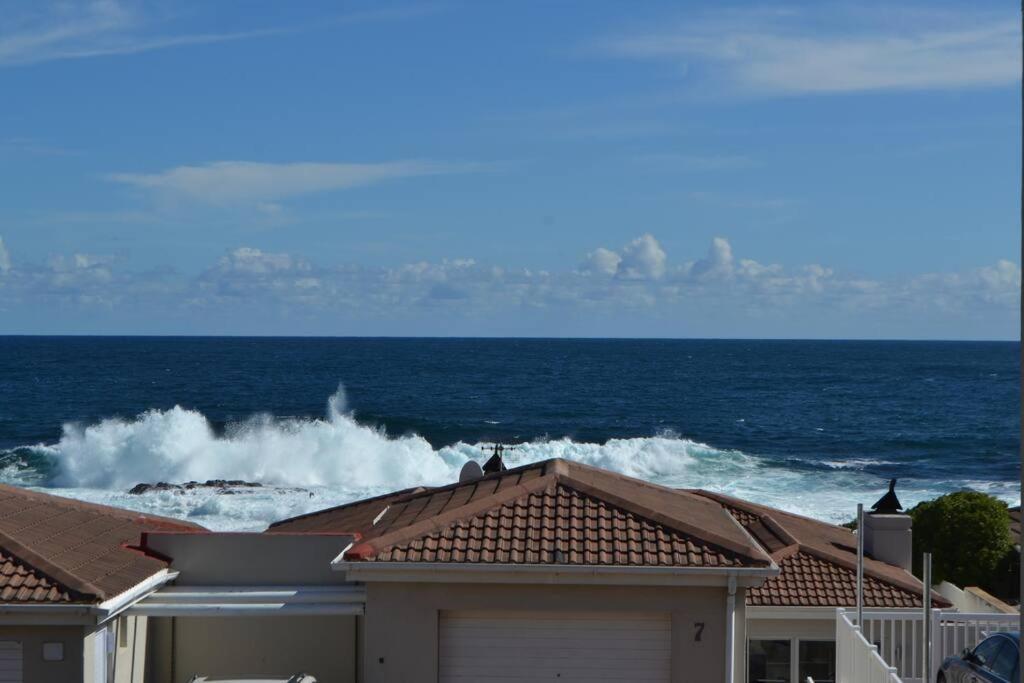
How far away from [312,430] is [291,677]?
5527 cm

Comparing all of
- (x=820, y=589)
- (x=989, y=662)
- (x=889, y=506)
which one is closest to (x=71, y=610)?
(x=989, y=662)

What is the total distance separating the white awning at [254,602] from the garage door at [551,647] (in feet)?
3.44

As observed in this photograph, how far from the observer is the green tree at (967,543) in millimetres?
25266

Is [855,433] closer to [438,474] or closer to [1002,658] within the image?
[438,474]

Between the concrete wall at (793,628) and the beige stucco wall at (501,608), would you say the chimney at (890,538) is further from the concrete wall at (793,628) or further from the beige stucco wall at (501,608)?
the beige stucco wall at (501,608)

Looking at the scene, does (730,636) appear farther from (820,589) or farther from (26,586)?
(26,586)

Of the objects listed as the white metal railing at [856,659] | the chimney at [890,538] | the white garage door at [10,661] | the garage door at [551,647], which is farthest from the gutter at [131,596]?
the chimney at [890,538]

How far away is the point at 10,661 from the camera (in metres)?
11.9

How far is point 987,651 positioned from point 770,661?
14.1 ft

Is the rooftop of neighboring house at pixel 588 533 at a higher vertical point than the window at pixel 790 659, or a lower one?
higher

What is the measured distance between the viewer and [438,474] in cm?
6312

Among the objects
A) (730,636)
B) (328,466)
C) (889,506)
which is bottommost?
(328,466)

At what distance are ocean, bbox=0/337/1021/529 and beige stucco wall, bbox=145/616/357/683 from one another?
1221 inches

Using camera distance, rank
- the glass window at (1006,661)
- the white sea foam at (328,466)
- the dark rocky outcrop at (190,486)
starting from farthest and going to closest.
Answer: the dark rocky outcrop at (190,486) → the white sea foam at (328,466) → the glass window at (1006,661)
